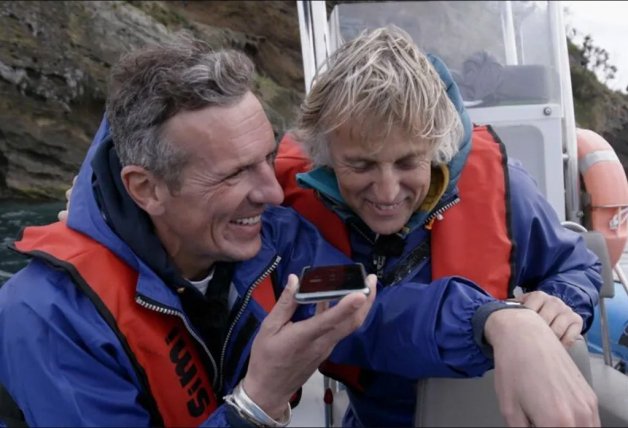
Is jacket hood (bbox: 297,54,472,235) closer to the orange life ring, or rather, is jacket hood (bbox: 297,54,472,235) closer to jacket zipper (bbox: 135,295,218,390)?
jacket zipper (bbox: 135,295,218,390)

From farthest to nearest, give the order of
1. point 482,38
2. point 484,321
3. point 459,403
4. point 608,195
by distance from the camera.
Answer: point 482,38, point 608,195, point 484,321, point 459,403

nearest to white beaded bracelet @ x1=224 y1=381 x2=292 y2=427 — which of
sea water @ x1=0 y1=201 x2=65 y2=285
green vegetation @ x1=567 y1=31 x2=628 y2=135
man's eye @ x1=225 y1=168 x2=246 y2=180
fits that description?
man's eye @ x1=225 y1=168 x2=246 y2=180

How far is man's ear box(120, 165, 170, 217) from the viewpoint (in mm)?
1458

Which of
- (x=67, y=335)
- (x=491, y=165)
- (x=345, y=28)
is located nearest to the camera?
(x=67, y=335)

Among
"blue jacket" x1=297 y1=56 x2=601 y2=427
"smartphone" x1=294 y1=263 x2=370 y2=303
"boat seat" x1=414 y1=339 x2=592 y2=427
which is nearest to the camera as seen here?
"boat seat" x1=414 y1=339 x2=592 y2=427

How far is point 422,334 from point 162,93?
27.4 inches

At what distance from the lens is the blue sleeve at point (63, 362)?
4.08 feet

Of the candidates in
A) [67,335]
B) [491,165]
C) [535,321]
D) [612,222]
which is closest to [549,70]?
[612,222]

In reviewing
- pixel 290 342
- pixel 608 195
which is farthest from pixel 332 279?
pixel 608 195

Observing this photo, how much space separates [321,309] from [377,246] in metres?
0.55

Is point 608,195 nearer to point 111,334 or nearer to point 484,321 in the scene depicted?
point 484,321

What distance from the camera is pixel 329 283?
1.10 metres

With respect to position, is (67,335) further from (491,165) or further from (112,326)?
(491,165)

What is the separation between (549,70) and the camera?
320cm
